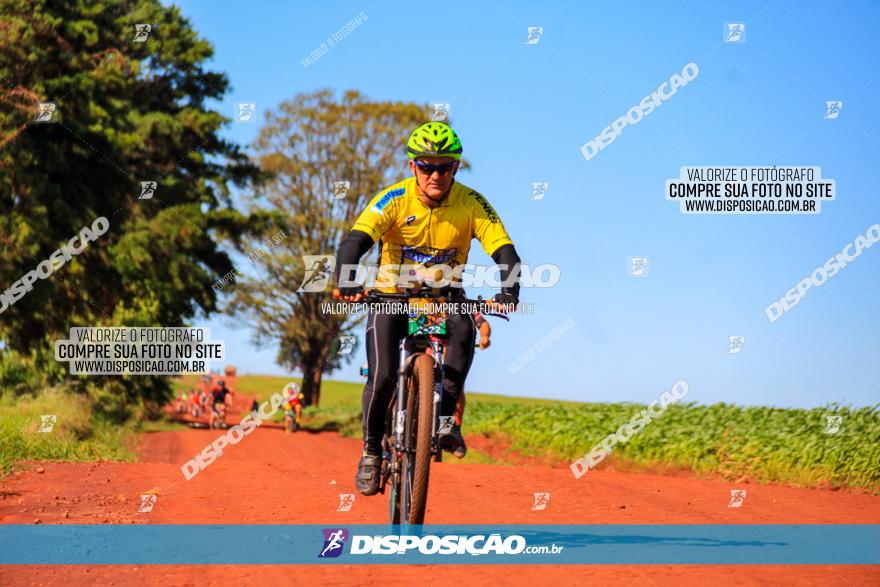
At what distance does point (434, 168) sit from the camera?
7898 millimetres

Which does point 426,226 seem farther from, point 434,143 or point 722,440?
point 722,440

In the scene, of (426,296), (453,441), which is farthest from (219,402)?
(426,296)

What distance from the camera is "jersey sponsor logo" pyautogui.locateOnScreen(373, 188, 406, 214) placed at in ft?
26.3

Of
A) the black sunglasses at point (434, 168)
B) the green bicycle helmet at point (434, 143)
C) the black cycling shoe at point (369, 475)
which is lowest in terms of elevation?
the black cycling shoe at point (369, 475)

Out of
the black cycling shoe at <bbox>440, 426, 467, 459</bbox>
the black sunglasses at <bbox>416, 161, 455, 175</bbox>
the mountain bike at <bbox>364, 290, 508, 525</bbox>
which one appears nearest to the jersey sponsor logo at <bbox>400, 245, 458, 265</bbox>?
the mountain bike at <bbox>364, 290, 508, 525</bbox>

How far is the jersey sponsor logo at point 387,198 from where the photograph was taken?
8023mm

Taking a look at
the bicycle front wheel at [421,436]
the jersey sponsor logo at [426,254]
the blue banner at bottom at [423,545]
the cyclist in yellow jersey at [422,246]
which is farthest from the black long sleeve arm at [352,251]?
the blue banner at bottom at [423,545]

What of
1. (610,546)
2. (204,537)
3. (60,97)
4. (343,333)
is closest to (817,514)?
(610,546)

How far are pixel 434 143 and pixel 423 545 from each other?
3.24 meters

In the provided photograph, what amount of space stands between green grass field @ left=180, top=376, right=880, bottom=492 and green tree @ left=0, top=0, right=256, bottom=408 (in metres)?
12.2

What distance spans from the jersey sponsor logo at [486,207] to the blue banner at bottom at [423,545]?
102 inches

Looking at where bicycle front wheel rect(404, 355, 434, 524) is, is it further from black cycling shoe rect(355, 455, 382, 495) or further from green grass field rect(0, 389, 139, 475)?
green grass field rect(0, 389, 139, 475)

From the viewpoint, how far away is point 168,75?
40531 millimetres

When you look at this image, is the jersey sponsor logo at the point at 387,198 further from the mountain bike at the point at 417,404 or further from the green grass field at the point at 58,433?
the green grass field at the point at 58,433
